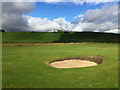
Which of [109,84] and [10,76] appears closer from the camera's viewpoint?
[109,84]

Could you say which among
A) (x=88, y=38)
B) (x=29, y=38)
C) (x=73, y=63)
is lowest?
(x=73, y=63)

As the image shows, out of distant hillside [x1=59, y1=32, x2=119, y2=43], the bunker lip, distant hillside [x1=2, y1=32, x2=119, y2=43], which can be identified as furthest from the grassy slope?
the bunker lip

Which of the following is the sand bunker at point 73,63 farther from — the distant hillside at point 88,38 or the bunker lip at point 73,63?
the distant hillside at point 88,38

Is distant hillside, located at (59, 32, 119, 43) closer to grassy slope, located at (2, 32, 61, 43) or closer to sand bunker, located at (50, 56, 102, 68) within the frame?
grassy slope, located at (2, 32, 61, 43)

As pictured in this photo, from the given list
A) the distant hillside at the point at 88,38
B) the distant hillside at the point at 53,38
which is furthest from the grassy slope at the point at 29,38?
the distant hillside at the point at 88,38

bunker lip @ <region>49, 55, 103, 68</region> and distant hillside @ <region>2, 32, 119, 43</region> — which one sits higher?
distant hillside @ <region>2, 32, 119, 43</region>

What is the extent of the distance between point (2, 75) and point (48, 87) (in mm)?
5745

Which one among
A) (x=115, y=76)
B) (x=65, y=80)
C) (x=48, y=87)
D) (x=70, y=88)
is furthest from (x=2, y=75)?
(x=115, y=76)

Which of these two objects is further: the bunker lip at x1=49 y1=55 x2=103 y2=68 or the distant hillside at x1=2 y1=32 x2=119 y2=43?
the distant hillside at x1=2 y1=32 x2=119 y2=43

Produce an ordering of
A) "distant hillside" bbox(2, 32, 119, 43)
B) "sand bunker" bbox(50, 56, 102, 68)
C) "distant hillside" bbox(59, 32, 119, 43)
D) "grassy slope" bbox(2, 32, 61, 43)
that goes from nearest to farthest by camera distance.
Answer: "sand bunker" bbox(50, 56, 102, 68), "distant hillside" bbox(2, 32, 119, 43), "grassy slope" bbox(2, 32, 61, 43), "distant hillside" bbox(59, 32, 119, 43)

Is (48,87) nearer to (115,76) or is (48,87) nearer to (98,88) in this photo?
(98,88)

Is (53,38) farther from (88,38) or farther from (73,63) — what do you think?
(73,63)

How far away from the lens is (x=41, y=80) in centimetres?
1049

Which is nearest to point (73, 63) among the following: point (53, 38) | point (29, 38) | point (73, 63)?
point (73, 63)
